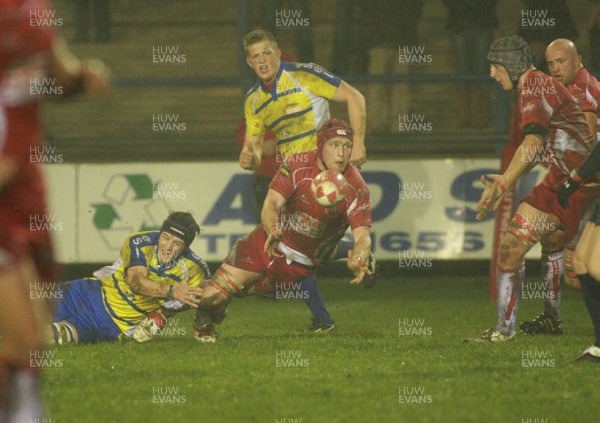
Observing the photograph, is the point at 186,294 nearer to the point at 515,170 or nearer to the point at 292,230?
the point at 292,230

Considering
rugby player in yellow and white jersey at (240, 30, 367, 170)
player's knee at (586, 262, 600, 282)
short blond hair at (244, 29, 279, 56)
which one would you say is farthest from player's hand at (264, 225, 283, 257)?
player's knee at (586, 262, 600, 282)

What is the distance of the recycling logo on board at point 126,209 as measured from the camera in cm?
1132

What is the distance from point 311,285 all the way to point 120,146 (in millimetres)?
3917

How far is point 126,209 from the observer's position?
1134cm

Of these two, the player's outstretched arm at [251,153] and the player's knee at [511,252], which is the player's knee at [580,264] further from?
the player's outstretched arm at [251,153]

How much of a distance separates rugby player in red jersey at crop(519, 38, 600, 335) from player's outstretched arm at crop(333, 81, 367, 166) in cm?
146

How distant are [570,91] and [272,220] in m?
2.43

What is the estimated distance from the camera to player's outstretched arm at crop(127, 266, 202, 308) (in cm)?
796

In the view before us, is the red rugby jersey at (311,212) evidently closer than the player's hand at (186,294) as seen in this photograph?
No

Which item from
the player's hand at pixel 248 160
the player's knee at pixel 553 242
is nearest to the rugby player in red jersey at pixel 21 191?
the player's hand at pixel 248 160

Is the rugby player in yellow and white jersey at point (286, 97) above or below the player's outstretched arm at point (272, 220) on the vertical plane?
above

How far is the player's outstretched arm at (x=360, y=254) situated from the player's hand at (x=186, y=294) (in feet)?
3.61

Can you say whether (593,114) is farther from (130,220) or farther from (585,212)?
(130,220)

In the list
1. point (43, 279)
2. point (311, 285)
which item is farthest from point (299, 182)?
point (43, 279)
